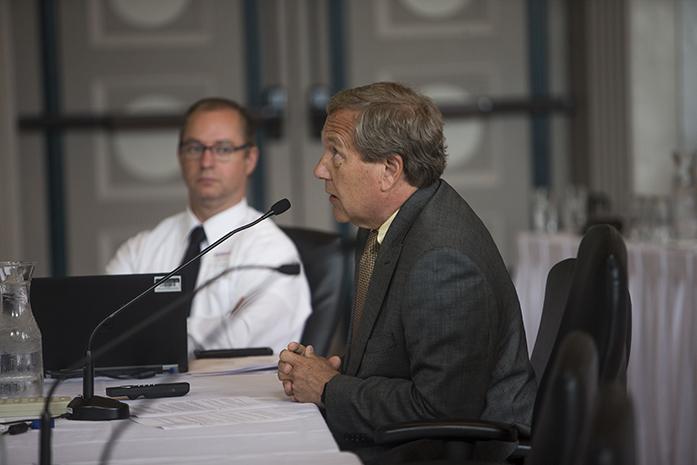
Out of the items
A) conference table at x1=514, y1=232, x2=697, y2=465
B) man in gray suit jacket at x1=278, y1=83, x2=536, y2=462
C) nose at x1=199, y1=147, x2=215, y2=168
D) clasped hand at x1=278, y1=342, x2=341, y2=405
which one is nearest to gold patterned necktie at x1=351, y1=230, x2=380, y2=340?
man in gray suit jacket at x1=278, y1=83, x2=536, y2=462

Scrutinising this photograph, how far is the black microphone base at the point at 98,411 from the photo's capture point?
1.92m

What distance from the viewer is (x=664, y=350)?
11.8 ft

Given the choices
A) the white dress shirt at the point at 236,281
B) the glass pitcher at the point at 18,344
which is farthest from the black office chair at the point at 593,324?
the white dress shirt at the point at 236,281

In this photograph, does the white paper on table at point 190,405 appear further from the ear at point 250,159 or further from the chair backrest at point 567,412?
the ear at point 250,159

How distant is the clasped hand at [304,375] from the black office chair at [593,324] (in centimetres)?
27

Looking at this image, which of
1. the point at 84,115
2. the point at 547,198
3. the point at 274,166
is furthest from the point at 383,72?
the point at 84,115

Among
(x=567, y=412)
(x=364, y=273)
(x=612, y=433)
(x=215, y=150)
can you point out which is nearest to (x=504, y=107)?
(x=215, y=150)

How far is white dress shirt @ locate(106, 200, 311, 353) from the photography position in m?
3.09

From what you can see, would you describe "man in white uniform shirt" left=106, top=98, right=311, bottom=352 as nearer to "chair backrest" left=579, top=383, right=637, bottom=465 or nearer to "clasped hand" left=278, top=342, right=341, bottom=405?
"clasped hand" left=278, top=342, right=341, bottom=405

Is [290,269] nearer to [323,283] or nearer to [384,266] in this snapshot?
[323,283]

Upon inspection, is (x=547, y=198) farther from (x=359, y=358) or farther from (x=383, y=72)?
(x=359, y=358)

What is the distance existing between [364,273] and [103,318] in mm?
557

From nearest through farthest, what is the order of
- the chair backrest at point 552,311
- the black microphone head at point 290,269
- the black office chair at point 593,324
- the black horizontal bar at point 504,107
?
the black office chair at point 593,324, the chair backrest at point 552,311, the black microphone head at point 290,269, the black horizontal bar at point 504,107

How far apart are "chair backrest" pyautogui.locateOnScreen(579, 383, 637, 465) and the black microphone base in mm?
1039
